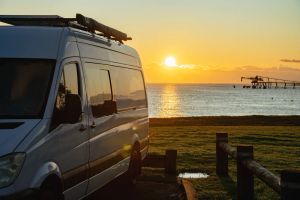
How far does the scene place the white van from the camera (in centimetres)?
529

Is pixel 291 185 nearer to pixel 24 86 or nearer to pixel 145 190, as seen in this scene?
pixel 24 86

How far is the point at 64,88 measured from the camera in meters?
6.39

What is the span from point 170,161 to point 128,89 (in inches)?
94.9

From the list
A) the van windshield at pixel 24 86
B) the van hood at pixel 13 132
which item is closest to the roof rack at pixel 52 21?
the van windshield at pixel 24 86

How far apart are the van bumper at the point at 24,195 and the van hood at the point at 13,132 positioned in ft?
1.39

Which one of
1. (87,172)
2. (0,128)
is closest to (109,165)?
(87,172)

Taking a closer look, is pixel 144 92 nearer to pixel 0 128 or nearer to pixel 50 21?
pixel 50 21

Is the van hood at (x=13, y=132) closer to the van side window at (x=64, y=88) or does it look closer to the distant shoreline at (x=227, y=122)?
the van side window at (x=64, y=88)

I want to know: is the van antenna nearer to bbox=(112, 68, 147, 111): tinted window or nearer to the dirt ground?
bbox=(112, 68, 147, 111): tinted window

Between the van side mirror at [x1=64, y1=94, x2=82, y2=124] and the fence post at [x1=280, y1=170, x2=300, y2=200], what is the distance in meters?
2.45

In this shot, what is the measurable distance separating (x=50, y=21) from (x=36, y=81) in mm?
1460

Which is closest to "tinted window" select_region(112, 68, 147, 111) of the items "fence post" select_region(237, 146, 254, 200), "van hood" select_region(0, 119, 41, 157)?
"fence post" select_region(237, 146, 254, 200)

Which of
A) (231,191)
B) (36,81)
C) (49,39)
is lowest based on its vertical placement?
(231,191)

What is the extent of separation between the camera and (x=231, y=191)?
32.1 ft
